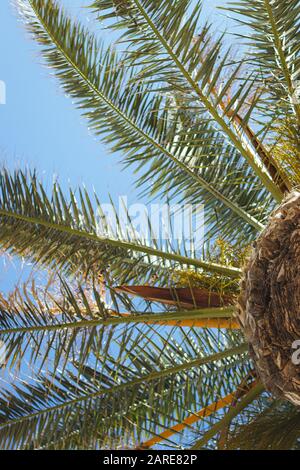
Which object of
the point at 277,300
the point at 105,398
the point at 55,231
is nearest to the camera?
the point at 277,300

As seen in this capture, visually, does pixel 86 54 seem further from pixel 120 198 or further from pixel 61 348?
pixel 61 348

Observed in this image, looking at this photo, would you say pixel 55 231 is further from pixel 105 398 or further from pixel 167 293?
pixel 105 398

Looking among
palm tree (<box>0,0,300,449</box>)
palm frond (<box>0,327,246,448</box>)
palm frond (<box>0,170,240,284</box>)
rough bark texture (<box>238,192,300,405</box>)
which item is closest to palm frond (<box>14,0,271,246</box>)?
palm tree (<box>0,0,300,449</box>)

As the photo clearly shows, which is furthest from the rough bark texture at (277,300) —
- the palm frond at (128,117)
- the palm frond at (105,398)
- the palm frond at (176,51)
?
the palm frond at (128,117)

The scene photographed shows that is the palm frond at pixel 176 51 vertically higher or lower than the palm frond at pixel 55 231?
higher

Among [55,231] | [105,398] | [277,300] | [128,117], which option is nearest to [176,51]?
[128,117]

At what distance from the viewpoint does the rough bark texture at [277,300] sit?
4.00m

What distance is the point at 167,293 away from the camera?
489 centimetres

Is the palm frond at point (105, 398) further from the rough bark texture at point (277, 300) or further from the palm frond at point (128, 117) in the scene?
the palm frond at point (128, 117)

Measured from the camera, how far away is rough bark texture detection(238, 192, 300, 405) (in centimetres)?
400

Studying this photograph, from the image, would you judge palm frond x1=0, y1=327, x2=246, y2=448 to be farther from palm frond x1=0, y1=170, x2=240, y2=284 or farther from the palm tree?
palm frond x1=0, y1=170, x2=240, y2=284

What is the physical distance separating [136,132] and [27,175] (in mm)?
1251

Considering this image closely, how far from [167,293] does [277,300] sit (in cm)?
103

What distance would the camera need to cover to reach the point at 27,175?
5.64m
